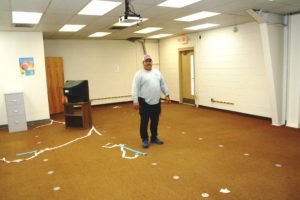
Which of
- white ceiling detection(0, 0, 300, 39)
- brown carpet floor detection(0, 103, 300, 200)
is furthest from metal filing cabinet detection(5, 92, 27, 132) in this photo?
white ceiling detection(0, 0, 300, 39)

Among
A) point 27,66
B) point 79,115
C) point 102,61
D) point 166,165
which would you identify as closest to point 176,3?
point 166,165

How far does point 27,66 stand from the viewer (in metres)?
6.22

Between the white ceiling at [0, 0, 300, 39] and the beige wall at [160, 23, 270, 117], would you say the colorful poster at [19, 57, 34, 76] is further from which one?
the beige wall at [160, 23, 270, 117]

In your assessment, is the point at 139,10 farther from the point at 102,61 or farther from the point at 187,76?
the point at 102,61

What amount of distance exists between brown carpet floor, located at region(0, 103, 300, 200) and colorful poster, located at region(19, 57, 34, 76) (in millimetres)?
1564

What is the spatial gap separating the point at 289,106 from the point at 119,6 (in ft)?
13.3

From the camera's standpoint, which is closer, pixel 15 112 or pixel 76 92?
pixel 76 92

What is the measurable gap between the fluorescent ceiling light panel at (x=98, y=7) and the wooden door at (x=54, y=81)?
132 inches

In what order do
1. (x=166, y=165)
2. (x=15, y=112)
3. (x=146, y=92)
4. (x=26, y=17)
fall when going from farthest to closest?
(x=15, y=112) < (x=26, y=17) < (x=146, y=92) < (x=166, y=165)

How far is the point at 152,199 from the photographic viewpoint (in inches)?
101

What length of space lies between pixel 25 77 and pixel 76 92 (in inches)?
66.7

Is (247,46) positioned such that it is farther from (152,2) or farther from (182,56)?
(152,2)

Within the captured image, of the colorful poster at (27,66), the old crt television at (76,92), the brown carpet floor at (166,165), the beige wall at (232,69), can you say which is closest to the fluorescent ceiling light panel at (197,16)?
the beige wall at (232,69)

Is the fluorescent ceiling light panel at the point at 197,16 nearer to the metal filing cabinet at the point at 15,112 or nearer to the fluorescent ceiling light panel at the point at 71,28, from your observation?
the fluorescent ceiling light panel at the point at 71,28
